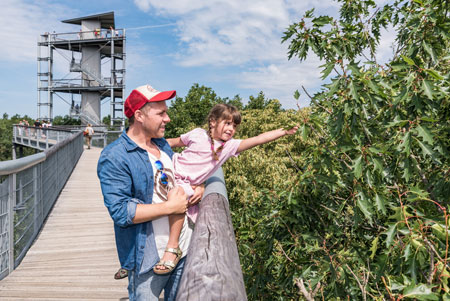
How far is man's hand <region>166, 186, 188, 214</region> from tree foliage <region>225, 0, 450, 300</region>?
0.80m

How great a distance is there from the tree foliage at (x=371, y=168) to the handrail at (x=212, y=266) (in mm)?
643

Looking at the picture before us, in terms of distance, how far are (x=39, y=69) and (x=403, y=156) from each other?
5383 centimetres

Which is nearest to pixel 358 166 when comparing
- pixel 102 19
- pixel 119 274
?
pixel 119 274

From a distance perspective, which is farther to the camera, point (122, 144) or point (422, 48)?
point (422, 48)

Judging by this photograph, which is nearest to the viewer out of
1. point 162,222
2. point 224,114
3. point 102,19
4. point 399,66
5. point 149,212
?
point 149,212

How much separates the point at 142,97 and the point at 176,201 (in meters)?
0.68

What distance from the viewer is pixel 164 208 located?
80.8 inches

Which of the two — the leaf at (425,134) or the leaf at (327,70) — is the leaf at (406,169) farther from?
the leaf at (327,70)

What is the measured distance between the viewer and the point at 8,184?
174 inches

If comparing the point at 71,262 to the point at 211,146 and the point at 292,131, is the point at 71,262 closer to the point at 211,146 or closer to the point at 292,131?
the point at 211,146

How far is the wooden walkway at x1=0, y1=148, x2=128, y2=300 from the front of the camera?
413cm

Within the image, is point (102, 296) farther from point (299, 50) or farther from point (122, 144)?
point (299, 50)

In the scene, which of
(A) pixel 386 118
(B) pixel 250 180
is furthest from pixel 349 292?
(B) pixel 250 180

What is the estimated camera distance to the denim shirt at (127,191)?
1.96m
